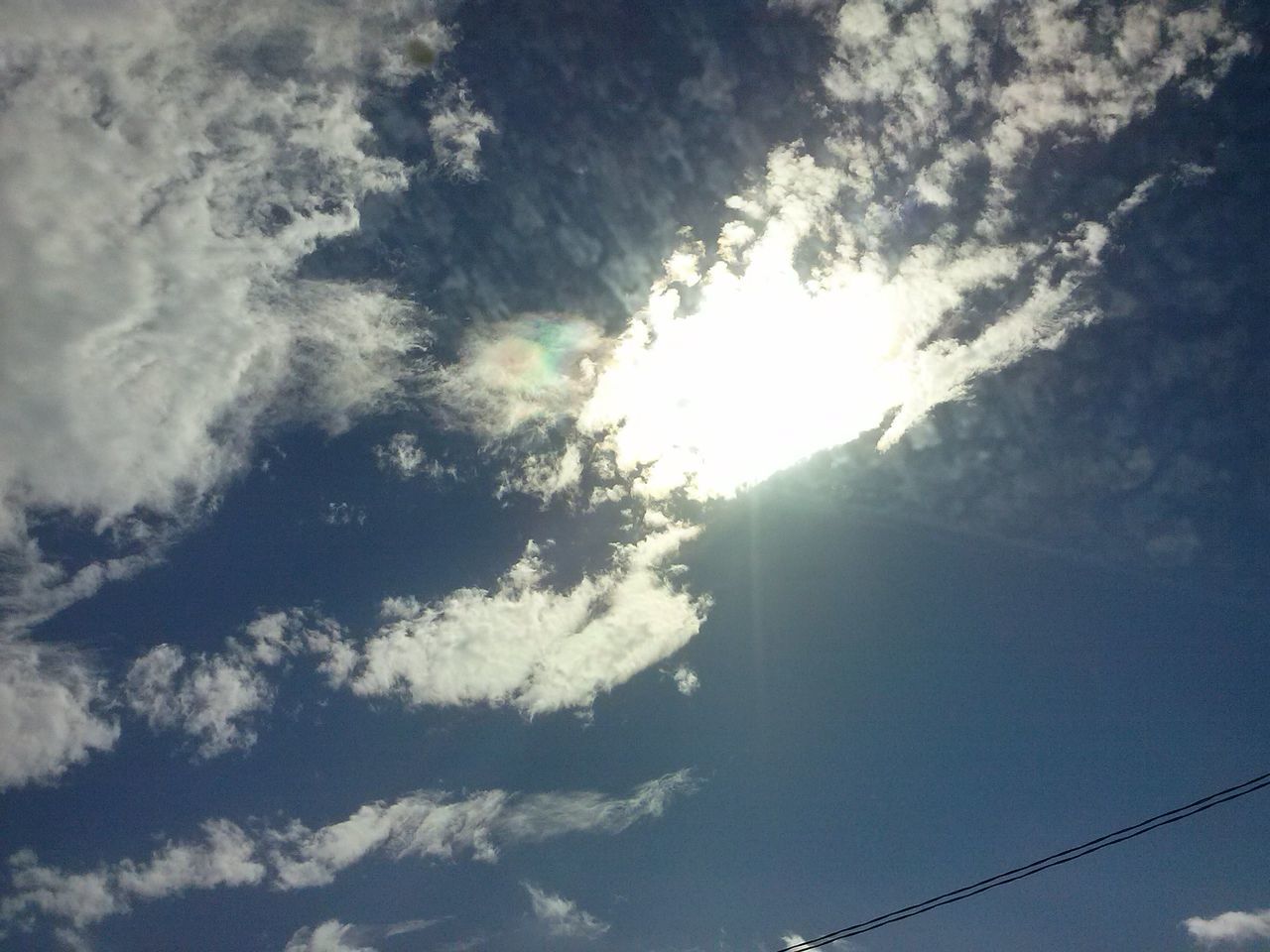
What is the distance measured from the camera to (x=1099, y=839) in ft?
75.2

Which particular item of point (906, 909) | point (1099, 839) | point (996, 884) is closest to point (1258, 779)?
point (1099, 839)

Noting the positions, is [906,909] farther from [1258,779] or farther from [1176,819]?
[1258,779]

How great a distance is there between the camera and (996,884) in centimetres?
2456

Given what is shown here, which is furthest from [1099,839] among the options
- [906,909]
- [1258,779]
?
[906,909]

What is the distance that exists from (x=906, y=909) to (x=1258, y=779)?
1122 cm

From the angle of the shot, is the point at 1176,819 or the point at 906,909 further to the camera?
the point at 906,909

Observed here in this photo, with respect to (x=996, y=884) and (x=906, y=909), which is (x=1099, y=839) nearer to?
(x=996, y=884)

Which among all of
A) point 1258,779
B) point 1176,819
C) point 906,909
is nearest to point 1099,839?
point 1176,819

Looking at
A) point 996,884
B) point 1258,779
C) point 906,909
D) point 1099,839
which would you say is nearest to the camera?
point 1258,779

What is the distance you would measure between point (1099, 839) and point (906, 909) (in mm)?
6798

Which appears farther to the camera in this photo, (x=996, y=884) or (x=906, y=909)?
(x=906, y=909)

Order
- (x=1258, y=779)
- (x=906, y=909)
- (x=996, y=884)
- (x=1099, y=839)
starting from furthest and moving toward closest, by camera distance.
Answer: (x=906, y=909)
(x=996, y=884)
(x=1099, y=839)
(x=1258, y=779)

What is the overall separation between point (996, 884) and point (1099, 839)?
350 cm

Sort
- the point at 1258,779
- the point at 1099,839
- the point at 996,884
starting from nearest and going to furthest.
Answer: the point at 1258,779
the point at 1099,839
the point at 996,884
